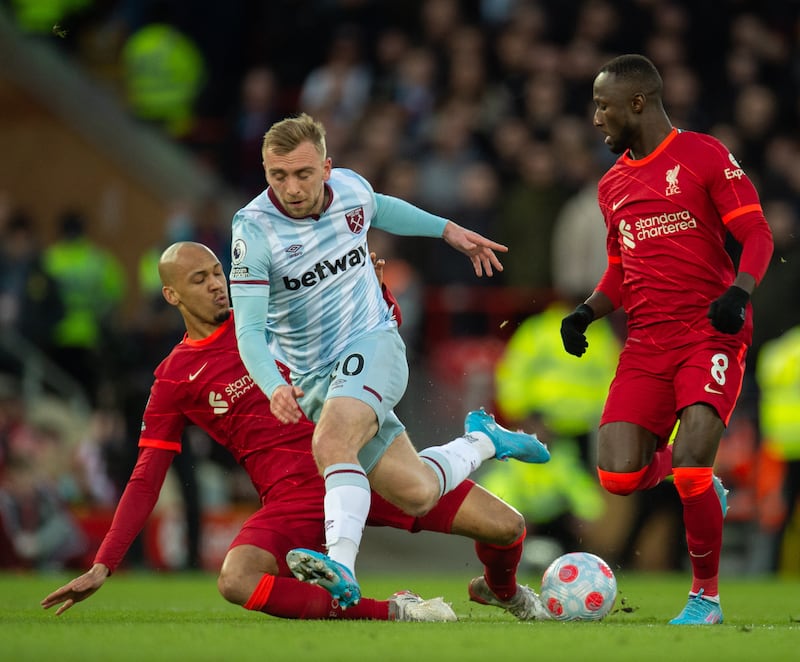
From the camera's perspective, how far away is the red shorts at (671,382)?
23.6ft

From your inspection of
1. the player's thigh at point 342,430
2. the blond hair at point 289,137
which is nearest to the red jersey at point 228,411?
the player's thigh at point 342,430

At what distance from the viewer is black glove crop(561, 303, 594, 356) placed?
7.72m

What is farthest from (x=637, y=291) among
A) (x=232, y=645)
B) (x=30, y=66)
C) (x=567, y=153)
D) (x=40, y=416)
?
(x=30, y=66)

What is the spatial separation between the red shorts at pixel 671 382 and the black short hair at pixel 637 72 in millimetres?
1211

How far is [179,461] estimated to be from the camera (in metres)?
12.0

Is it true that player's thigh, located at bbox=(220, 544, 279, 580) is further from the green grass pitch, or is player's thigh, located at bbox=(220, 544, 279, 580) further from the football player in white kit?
the football player in white kit

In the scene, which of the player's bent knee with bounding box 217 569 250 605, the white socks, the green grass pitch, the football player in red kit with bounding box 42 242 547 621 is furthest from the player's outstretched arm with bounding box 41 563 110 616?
the white socks

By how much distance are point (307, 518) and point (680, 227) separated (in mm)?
2176

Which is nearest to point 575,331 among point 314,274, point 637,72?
point 637,72

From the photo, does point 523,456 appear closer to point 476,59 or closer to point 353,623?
point 353,623

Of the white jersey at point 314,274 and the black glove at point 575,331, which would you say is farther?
the black glove at point 575,331

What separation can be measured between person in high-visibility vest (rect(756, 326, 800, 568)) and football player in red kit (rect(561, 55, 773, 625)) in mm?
4817

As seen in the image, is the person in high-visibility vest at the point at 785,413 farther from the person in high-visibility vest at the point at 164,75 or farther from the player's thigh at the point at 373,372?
the person in high-visibility vest at the point at 164,75

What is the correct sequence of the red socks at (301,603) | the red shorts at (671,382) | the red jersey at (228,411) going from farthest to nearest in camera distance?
the red jersey at (228,411) → the red shorts at (671,382) → the red socks at (301,603)
